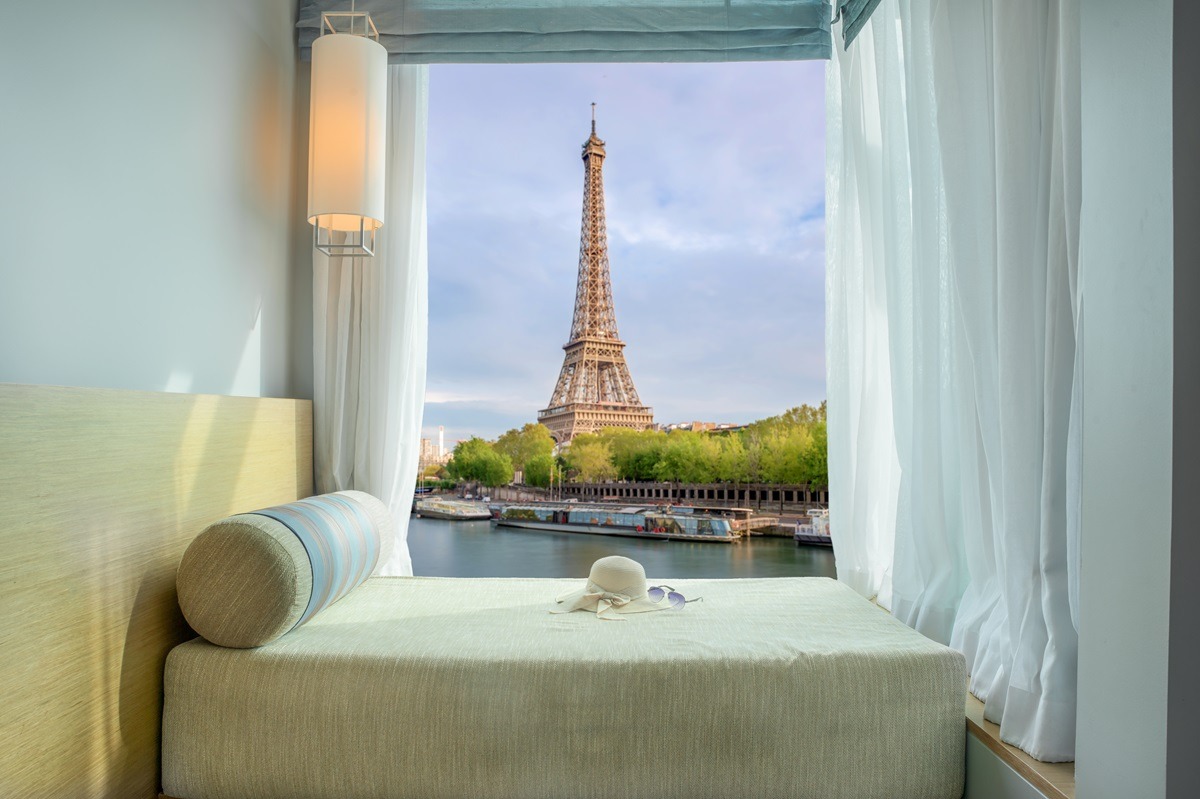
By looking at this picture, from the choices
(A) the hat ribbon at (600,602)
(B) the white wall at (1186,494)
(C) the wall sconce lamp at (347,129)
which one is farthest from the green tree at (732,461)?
(B) the white wall at (1186,494)

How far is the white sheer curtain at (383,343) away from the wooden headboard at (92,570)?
0.64 metres

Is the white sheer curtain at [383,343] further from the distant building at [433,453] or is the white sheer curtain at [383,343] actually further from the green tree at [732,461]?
the green tree at [732,461]

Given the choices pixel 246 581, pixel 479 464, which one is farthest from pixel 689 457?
pixel 246 581

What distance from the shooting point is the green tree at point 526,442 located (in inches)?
111

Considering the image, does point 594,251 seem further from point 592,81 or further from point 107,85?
point 107,85

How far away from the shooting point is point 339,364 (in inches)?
93.0

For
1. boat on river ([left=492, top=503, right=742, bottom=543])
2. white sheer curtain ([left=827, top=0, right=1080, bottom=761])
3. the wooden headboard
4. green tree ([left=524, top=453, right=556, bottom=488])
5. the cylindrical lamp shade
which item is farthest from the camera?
green tree ([left=524, top=453, right=556, bottom=488])

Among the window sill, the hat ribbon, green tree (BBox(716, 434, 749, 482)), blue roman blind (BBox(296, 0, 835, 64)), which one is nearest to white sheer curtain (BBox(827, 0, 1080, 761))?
the window sill

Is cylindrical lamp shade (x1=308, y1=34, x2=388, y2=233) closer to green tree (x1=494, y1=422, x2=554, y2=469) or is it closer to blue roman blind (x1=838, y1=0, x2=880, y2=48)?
green tree (x1=494, y1=422, x2=554, y2=469)

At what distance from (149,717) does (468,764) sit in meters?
0.61

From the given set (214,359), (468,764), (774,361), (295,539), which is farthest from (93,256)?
(774,361)

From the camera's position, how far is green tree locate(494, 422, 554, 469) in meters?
2.82

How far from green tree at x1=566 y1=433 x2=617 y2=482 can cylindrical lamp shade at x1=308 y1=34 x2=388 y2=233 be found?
111cm

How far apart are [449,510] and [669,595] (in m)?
1.18
